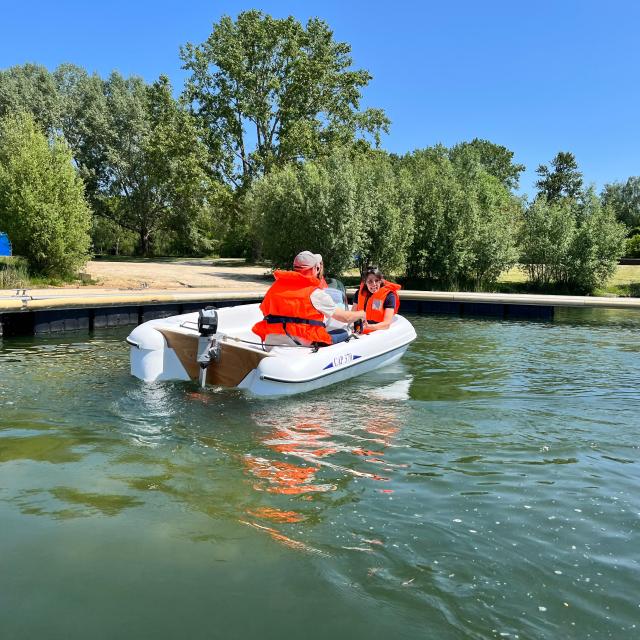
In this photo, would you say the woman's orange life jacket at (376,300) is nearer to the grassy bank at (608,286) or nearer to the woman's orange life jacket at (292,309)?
the woman's orange life jacket at (292,309)

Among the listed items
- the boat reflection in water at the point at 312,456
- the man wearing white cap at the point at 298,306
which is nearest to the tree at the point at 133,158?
the man wearing white cap at the point at 298,306

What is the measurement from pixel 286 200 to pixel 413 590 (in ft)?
64.2

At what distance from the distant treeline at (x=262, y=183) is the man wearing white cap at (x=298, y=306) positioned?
43.0 feet

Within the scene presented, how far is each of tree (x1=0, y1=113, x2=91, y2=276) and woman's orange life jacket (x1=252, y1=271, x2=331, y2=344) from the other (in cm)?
1307

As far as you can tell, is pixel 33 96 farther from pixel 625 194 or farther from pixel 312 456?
pixel 625 194

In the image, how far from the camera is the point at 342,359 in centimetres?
696

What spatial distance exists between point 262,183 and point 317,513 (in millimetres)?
20031

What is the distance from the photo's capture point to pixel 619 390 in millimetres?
7363

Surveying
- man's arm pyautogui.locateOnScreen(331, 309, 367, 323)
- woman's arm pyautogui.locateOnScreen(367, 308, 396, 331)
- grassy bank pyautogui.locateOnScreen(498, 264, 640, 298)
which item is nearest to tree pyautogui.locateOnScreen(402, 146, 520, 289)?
grassy bank pyautogui.locateOnScreen(498, 264, 640, 298)

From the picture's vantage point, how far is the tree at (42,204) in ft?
56.1

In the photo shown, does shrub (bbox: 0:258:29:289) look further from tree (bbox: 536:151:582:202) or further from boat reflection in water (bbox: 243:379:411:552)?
tree (bbox: 536:151:582:202)

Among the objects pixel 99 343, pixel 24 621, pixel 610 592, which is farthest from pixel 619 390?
pixel 99 343

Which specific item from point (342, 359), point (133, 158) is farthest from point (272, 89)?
point (342, 359)

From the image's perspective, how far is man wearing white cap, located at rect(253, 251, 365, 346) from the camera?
21.0ft
